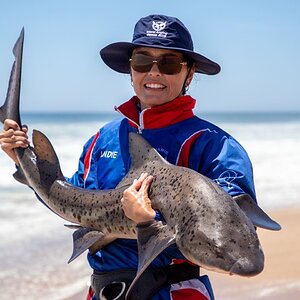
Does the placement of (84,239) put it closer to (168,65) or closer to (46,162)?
(46,162)

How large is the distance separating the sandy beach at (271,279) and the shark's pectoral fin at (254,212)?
366 centimetres

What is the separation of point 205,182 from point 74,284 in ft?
14.6

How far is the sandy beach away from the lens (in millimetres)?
6418

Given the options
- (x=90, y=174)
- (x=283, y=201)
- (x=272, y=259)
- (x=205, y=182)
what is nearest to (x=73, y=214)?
(x=90, y=174)

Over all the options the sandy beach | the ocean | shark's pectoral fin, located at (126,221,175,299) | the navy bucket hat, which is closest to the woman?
the navy bucket hat

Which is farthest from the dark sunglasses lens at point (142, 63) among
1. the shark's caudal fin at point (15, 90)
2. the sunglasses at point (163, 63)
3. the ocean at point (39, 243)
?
the ocean at point (39, 243)

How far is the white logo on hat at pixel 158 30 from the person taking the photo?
3334mm

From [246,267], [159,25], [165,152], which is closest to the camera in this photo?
[246,267]

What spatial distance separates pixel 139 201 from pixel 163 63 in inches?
30.8

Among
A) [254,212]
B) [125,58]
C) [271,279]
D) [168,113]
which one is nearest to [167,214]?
[254,212]

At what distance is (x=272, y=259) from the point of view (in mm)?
7762

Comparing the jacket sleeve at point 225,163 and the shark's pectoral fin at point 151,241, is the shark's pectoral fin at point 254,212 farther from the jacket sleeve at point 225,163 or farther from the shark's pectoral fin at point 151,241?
the shark's pectoral fin at point 151,241

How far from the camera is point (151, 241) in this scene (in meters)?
2.75

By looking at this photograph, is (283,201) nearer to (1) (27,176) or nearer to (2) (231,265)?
(1) (27,176)
